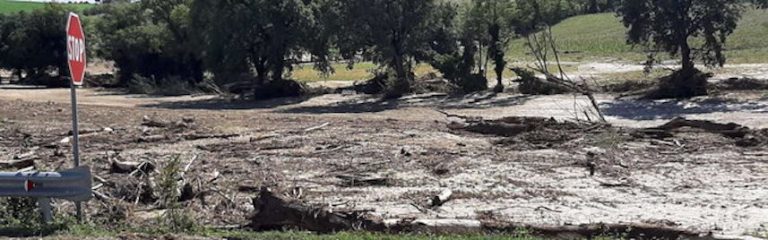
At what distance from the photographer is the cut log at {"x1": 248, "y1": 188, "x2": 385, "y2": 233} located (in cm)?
1087

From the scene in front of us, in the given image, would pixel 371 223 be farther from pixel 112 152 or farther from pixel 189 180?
pixel 112 152

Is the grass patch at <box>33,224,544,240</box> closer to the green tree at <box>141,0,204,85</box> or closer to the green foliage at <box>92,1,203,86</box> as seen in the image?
the green tree at <box>141,0,204,85</box>

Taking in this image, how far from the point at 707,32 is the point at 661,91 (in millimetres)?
2672

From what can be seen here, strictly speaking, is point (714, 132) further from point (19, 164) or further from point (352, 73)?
point (352, 73)

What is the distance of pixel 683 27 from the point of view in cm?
3859

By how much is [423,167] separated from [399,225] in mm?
6118

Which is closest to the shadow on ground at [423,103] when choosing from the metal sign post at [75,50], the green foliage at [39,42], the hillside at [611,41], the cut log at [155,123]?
the hillside at [611,41]

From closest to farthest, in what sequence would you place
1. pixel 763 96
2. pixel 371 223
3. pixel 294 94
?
1. pixel 371 223
2. pixel 763 96
3. pixel 294 94

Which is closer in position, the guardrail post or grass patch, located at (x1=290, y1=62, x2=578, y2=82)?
the guardrail post

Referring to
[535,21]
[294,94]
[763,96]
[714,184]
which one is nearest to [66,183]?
[714,184]

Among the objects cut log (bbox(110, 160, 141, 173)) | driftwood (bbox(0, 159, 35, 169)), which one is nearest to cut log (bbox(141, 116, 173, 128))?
driftwood (bbox(0, 159, 35, 169))

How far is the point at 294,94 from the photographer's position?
159 ft

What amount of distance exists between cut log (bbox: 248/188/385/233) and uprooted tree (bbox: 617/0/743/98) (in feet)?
95.6

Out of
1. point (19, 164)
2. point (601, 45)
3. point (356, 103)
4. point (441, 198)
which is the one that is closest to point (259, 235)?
point (441, 198)
